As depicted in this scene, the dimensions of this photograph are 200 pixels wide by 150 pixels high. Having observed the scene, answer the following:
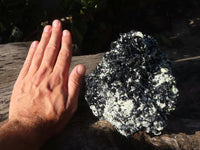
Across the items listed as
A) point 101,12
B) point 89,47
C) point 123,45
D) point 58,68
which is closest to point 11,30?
point 89,47

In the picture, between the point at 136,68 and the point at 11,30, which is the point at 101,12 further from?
the point at 136,68

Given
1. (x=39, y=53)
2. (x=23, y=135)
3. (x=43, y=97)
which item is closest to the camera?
(x=23, y=135)

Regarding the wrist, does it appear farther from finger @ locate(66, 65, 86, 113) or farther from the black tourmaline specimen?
the black tourmaline specimen

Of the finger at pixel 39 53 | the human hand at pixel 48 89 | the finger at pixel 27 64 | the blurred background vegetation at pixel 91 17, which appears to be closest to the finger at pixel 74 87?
the human hand at pixel 48 89

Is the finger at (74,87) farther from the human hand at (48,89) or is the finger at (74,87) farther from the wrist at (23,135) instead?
the wrist at (23,135)

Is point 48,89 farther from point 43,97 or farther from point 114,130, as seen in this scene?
point 114,130

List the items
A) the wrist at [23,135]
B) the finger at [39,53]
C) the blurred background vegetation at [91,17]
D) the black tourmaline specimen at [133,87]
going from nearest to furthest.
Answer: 1. the wrist at [23,135]
2. the black tourmaline specimen at [133,87]
3. the finger at [39,53]
4. the blurred background vegetation at [91,17]

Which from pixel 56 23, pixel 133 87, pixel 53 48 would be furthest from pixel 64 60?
pixel 133 87

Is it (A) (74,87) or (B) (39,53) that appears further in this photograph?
(B) (39,53)
